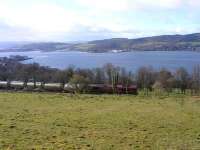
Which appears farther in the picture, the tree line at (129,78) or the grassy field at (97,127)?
the tree line at (129,78)

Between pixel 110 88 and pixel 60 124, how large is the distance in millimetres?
36407

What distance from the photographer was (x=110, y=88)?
59.9 m

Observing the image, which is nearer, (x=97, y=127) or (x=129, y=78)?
(x=97, y=127)

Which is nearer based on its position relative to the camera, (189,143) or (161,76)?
(189,143)

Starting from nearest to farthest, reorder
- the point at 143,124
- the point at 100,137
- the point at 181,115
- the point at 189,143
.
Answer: the point at 189,143 → the point at 100,137 → the point at 143,124 → the point at 181,115

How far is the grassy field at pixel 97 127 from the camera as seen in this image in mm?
17469

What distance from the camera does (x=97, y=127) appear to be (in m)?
22.9

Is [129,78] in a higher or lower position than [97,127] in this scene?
lower

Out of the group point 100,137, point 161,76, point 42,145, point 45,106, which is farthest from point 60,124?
point 161,76

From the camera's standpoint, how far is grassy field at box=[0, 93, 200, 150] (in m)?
17.5

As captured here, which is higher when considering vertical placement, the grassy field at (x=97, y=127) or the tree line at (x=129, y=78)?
the grassy field at (x=97, y=127)

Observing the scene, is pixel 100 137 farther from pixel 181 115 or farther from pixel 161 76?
pixel 161 76

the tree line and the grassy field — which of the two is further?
the tree line

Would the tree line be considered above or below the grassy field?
below
